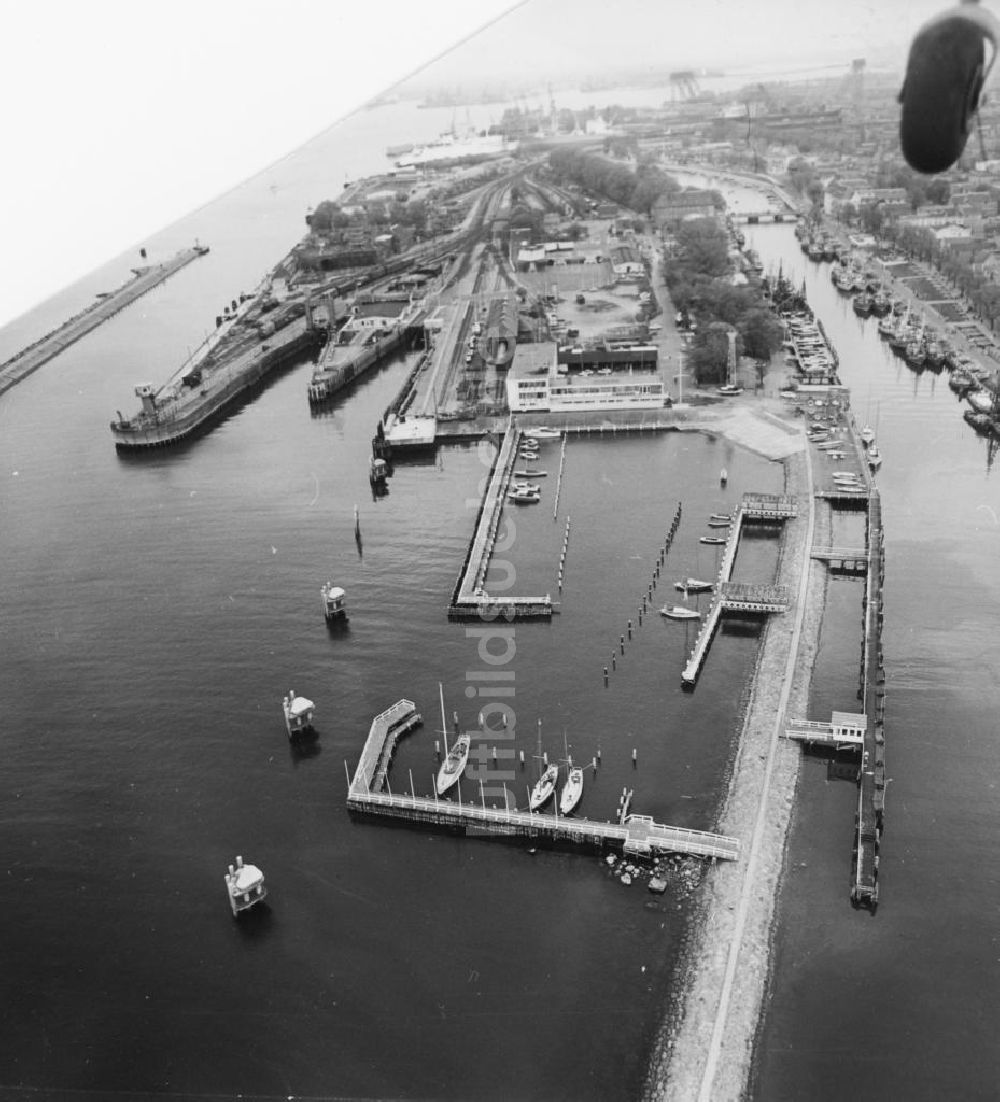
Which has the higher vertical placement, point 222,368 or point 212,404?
point 222,368

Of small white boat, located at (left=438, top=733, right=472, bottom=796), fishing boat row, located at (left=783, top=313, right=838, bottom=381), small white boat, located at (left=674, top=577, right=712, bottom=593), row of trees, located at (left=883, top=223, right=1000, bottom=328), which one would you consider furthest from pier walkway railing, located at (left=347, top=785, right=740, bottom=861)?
row of trees, located at (left=883, top=223, right=1000, bottom=328)

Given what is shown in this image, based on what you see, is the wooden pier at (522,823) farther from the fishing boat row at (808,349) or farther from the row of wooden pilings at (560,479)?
the fishing boat row at (808,349)

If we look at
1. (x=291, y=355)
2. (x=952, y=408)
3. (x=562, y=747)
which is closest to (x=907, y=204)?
(x=952, y=408)

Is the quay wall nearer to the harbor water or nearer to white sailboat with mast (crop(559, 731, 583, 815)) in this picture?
the harbor water

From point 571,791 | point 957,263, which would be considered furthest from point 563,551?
point 957,263

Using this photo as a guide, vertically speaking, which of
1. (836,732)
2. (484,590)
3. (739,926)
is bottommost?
(739,926)

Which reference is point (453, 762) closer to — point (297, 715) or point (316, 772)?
point (316, 772)

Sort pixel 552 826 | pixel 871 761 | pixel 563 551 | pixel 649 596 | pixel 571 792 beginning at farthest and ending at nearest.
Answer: pixel 563 551 → pixel 649 596 → pixel 871 761 → pixel 571 792 → pixel 552 826

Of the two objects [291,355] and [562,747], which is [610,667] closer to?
[562,747]
